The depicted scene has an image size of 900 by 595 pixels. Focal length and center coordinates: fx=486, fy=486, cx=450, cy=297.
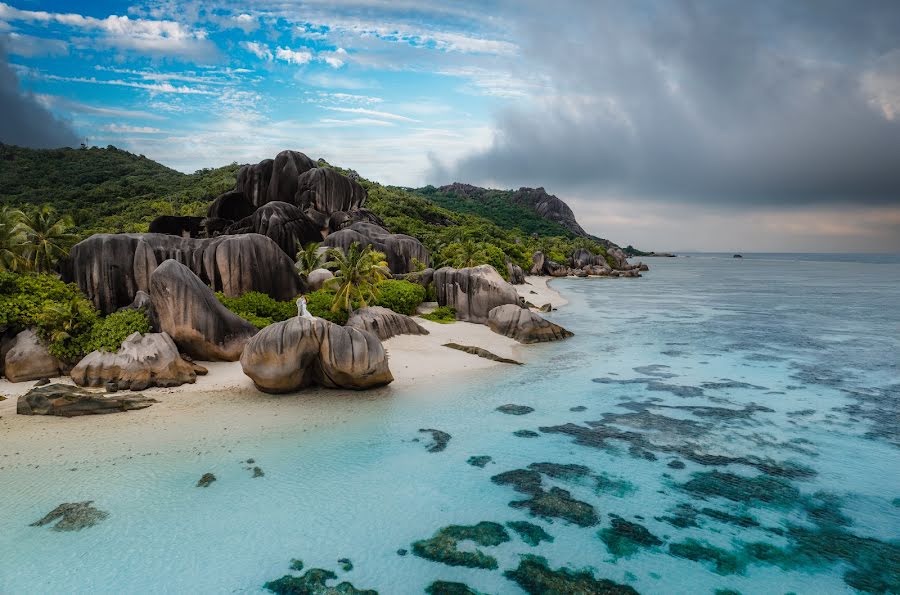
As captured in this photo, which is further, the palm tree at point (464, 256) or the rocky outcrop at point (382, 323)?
the palm tree at point (464, 256)

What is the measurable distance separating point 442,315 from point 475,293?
2.95 metres

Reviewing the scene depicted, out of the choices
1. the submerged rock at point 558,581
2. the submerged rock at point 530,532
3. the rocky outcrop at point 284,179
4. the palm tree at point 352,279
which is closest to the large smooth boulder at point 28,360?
the palm tree at point 352,279

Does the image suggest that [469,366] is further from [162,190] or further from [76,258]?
[162,190]

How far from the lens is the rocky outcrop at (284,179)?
48250mm

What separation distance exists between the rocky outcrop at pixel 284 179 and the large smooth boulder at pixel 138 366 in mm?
30747

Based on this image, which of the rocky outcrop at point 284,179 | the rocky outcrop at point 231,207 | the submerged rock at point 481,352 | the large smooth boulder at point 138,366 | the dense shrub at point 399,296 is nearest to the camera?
the large smooth boulder at point 138,366

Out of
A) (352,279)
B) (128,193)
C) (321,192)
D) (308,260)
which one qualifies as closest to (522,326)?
(352,279)

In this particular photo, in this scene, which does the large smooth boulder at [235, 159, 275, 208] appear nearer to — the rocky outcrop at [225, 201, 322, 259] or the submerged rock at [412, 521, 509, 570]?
the rocky outcrop at [225, 201, 322, 259]

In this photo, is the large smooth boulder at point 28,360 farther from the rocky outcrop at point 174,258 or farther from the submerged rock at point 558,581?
the submerged rock at point 558,581

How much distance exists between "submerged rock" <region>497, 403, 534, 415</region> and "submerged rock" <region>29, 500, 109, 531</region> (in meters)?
12.5

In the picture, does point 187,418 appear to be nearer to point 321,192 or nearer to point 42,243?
point 42,243

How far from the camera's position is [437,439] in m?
15.8

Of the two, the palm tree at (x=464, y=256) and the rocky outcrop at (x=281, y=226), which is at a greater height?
the rocky outcrop at (x=281, y=226)

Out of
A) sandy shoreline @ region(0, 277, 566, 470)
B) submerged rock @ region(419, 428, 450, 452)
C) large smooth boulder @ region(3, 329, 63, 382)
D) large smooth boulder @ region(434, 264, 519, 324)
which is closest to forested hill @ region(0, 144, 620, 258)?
large smooth boulder @ region(434, 264, 519, 324)
